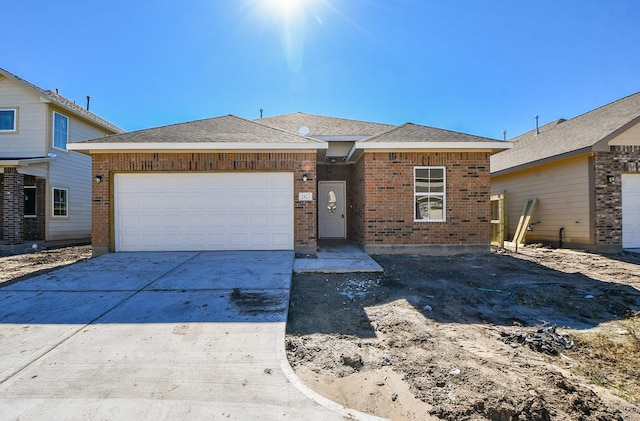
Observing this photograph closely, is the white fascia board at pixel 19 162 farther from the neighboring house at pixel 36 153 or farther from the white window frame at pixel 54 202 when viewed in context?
the white window frame at pixel 54 202

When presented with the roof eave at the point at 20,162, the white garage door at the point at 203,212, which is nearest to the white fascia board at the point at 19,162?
the roof eave at the point at 20,162

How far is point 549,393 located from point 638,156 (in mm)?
11011

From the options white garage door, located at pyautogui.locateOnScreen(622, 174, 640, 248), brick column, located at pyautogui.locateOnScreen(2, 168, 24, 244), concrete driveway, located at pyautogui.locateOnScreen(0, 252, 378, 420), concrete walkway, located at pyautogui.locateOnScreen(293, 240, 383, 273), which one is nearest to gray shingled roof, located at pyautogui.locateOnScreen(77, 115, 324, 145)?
concrete walkway, located at pyautogui.locateOnScreen(293, 240, 383, 273)

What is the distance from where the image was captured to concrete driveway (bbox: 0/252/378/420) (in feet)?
8.04

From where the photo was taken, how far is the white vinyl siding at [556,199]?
10195 millimetres

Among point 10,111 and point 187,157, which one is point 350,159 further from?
point 10,111

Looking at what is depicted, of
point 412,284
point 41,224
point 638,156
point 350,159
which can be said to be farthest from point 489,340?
point 41,224

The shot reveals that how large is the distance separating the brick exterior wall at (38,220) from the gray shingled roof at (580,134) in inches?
710

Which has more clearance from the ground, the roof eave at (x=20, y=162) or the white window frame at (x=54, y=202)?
the roof eave at (x=20, y=162)

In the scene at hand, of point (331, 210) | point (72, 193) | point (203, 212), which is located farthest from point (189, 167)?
point (72, 193)

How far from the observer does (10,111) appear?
1266 centimetres

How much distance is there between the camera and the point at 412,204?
29.7 feet

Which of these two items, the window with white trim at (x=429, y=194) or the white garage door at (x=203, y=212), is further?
the window with white trim at (x=429, y=194)

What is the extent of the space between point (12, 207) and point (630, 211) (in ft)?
65.2
